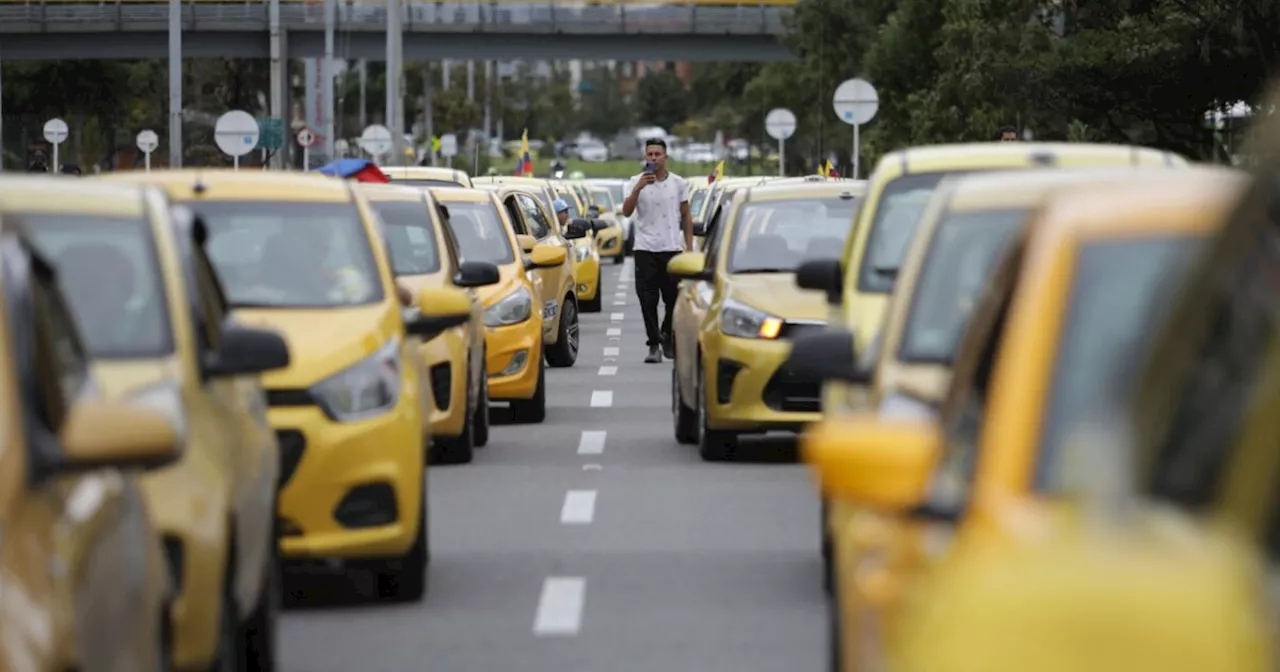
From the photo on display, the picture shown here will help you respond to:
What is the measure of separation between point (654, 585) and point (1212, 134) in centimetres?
3049

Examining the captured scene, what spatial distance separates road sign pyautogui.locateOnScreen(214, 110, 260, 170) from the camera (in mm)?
47781

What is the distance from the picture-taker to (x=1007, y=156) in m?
13.1

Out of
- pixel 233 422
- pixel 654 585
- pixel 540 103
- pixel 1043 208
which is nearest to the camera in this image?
pixel 1043 208

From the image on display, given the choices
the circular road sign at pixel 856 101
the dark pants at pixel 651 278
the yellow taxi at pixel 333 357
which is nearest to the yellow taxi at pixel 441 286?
the yellow taxi at pixel 333 357

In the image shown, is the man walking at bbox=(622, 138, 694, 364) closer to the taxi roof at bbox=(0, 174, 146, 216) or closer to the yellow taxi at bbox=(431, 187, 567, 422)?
the yellow taxi at bbox=(431, 187, 567, 422)

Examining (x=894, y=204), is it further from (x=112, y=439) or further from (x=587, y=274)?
(x=587, y=274)

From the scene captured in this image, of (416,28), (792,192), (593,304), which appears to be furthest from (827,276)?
(416,28)

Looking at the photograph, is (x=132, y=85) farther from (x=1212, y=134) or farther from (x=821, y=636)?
(x=821, y=636)

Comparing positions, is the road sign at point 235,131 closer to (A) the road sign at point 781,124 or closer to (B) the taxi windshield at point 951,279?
(A) the road sign at point 781,124

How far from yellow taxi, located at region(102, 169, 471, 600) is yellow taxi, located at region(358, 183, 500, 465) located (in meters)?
3.01

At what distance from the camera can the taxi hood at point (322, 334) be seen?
1065cm

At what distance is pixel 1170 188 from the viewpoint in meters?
5.91

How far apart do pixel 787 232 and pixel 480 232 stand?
3.81 m

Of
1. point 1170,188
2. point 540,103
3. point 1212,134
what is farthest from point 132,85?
point 1170,188
